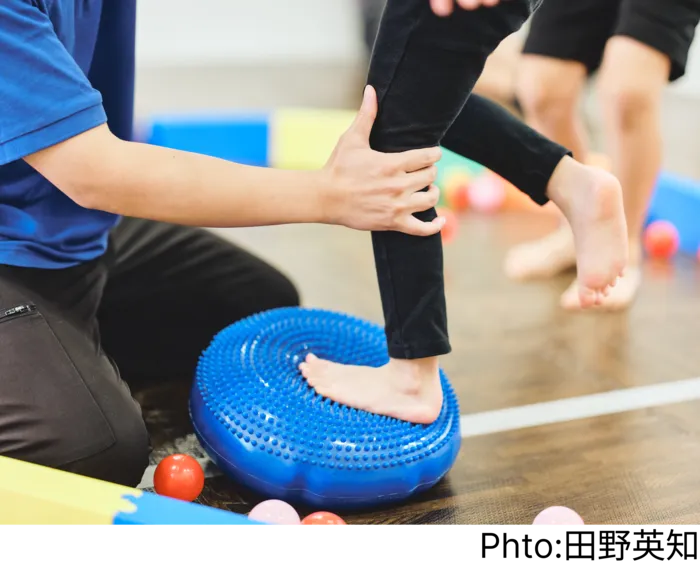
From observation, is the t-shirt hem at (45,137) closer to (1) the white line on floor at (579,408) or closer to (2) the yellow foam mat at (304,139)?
(1) the white line on floor at (579,408)

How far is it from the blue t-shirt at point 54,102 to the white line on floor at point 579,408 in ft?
2.06

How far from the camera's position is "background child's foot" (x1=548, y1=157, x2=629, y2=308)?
104cm

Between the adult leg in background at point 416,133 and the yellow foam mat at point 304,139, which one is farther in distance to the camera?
the yellow foam mat at point 304,139

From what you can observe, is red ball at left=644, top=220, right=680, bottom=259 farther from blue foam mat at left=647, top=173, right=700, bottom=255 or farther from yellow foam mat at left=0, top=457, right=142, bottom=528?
yellow foam mat at left=0, top=457, right=142, bottom=528

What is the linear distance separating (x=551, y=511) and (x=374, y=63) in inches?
22.8

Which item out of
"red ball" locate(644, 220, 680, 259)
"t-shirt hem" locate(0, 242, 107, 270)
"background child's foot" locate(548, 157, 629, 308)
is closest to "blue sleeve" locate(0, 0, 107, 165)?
"t-shirt hem" locate(0, 242, 107, 270)

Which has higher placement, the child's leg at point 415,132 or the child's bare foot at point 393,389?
the child's leg at point 415,132

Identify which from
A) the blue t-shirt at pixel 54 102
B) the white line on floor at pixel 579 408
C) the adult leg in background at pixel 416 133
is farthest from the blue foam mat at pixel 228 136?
the adult leg in background at pixel 416 133

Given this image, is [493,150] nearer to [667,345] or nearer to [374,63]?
[374,63]

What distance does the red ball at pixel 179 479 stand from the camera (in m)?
0.98

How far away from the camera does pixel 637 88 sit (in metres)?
1.56

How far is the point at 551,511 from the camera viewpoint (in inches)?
37.8

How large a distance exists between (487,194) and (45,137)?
1624mm
